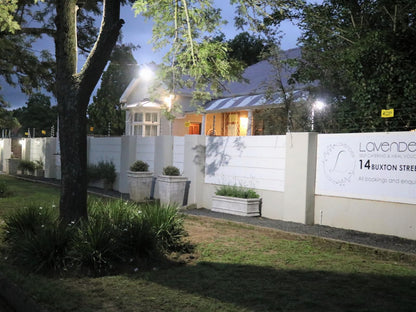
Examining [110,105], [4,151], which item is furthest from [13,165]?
[110,105]

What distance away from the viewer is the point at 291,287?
541cm

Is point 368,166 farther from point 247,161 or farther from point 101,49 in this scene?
point 101,49

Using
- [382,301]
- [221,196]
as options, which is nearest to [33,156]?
[221,196]

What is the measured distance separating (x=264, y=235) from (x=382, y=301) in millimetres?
4314

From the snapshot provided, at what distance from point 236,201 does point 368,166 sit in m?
3.62

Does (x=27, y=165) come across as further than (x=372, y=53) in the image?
Yes

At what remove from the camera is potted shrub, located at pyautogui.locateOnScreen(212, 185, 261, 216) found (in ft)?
37.9

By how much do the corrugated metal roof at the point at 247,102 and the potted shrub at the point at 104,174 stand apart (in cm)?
695

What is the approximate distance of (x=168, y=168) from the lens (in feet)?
44.7

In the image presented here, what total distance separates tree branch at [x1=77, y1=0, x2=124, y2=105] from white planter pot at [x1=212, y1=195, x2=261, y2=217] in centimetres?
526

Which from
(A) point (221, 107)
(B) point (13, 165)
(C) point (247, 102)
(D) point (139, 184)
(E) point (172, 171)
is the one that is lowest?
(B) point (13, 165)

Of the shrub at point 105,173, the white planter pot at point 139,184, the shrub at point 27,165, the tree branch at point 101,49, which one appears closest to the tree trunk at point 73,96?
the tree branch at point 101,49

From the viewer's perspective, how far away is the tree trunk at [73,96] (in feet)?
24.7

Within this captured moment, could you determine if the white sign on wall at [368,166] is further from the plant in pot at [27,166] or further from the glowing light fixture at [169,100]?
the plant in pot at [27,166]
